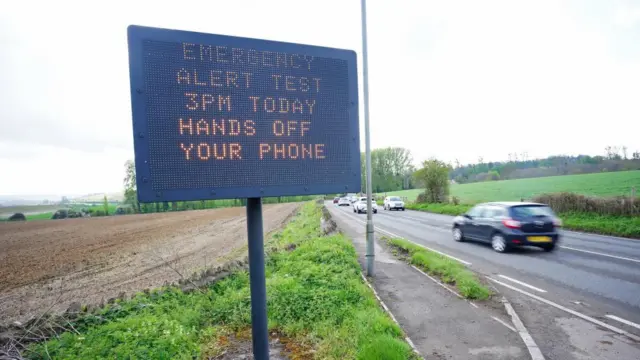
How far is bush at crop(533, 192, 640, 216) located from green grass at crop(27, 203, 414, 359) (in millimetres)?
15853

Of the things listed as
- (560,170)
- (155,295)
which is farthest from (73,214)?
(560,170)

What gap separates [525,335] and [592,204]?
1674cm

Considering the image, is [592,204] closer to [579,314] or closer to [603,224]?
[603,224]

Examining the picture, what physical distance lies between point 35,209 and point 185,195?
4289 centimetres

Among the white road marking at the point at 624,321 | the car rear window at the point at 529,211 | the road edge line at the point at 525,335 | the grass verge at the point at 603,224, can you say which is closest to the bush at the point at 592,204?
the grass verge at the point at 603,224

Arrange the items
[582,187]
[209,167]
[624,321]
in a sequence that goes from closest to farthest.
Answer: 1. [209,167]
2. [624,321]
3. [582,187]

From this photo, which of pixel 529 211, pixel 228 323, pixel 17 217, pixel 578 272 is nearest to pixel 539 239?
pixel 529 211

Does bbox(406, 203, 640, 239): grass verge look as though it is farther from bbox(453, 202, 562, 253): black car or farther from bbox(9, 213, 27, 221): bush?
bbox(9, 213, 27, 221): bush

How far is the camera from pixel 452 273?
730cm

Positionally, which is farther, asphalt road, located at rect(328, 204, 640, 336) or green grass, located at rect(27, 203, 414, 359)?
asphalt road, located at rect(328, 204, 640, 336)

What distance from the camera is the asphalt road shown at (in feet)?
18.5

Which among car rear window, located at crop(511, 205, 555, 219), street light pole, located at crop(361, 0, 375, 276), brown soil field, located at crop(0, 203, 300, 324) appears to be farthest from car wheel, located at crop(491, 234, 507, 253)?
brown soil field, located at crop(0, 203, 300, 324)

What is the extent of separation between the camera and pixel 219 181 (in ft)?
9.20

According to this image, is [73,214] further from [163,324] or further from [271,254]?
[163,324]
